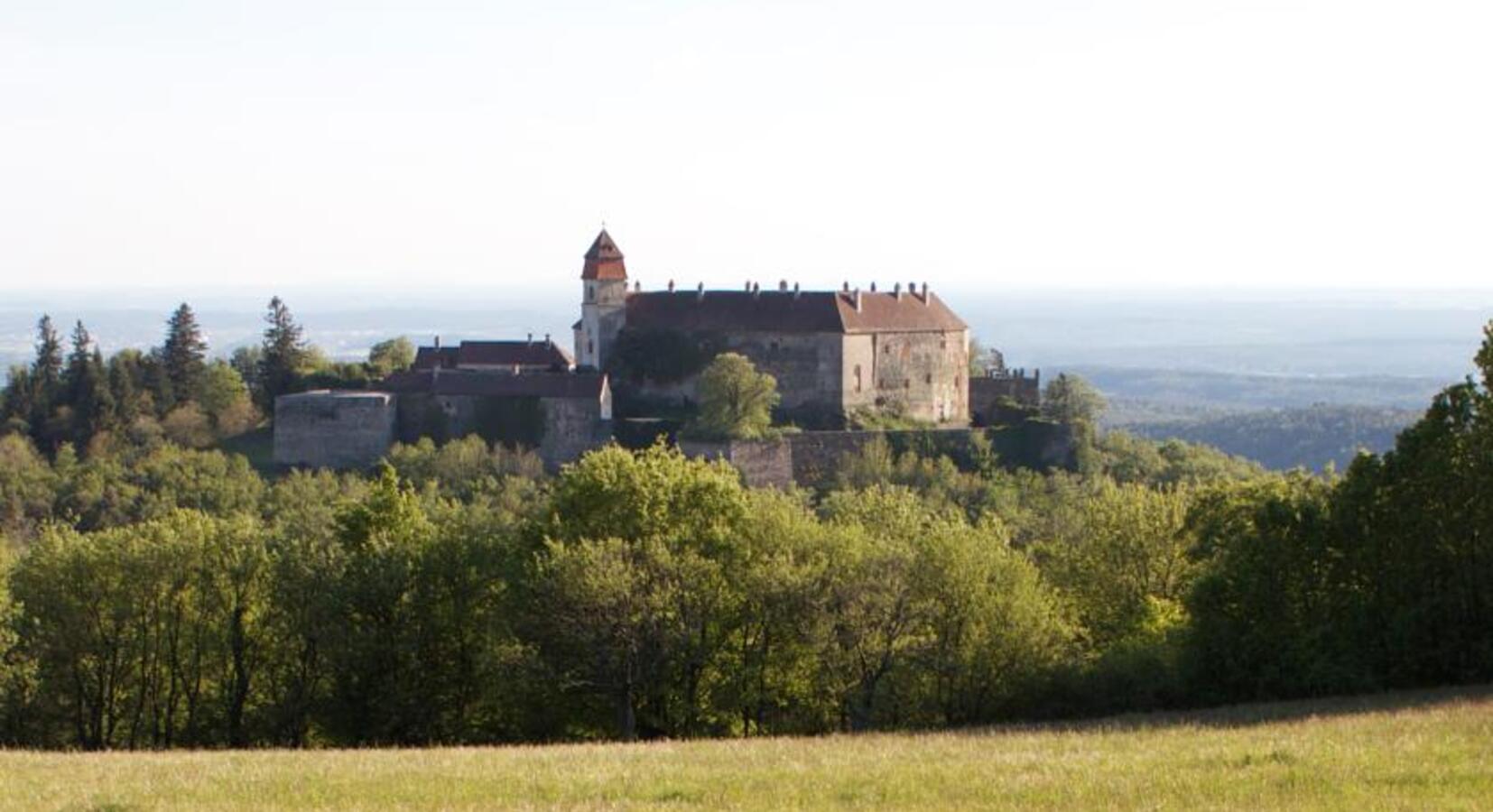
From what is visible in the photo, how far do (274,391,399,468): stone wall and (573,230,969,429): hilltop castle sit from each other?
30.3 ft

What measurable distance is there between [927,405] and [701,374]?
10547 millimetres

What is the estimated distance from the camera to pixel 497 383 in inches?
2995

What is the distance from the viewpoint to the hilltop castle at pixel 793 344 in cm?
7675

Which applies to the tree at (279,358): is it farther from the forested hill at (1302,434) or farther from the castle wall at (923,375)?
the forested hill at (1302,434)

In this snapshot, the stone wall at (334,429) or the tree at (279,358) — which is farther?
the tree at (279,358)

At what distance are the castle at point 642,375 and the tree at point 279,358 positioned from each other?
6498mm

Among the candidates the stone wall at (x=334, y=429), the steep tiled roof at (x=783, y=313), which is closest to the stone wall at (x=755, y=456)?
the steep tiled roof at (x=783, y=313)

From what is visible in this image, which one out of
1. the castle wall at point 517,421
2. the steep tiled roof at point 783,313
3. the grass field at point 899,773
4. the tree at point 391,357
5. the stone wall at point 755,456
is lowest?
the stone wall at point 755,456

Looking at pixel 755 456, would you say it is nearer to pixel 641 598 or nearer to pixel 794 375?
pixel 794 375

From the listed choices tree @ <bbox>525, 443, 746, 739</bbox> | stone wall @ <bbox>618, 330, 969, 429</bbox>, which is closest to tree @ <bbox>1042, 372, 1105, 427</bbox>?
stone wall @ <bbox>618, 330, 969, 429</bbox>

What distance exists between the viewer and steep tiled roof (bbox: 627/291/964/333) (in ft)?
254

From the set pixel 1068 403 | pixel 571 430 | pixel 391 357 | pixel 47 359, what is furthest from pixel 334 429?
pixel 1068 403

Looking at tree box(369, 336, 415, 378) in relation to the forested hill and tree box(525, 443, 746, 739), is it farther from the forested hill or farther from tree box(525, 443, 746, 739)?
the forested hill

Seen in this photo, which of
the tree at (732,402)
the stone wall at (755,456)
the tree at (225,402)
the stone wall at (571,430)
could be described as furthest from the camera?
the tree at (225,402)
